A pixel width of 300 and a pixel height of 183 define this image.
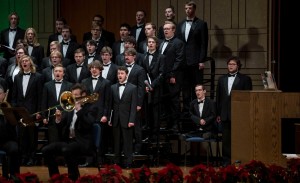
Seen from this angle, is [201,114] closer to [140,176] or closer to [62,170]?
[62,170]

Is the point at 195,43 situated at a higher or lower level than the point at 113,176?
higher

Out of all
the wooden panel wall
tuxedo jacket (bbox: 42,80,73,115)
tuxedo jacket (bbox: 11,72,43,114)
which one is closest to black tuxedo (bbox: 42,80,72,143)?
tuxedo jacket (bbox: 42,80,73,115)

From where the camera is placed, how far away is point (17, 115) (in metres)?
8.18

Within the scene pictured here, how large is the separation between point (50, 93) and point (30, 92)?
18.3 inches

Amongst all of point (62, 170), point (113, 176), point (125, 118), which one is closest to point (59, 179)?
point (113, 176)

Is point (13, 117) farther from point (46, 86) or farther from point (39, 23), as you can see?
point (39, 23)

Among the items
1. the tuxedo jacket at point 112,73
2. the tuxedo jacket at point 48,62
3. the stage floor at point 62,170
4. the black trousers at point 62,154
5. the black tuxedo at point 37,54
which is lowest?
the stage floor at point 62,170

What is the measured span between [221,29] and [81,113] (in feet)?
15.2

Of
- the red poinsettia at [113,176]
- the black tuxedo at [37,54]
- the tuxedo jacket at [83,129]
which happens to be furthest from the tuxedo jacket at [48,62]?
the red poinsettia at [113,176]

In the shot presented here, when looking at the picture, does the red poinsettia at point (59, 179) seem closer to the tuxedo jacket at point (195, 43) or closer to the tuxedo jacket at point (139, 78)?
the tuxedo jacket at point (139, 78)

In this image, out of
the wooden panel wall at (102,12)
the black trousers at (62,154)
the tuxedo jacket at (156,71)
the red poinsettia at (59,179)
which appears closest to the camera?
the red poinsettia at (59,179)

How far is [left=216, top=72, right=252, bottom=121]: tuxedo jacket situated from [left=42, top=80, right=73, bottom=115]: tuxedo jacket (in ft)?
7.01

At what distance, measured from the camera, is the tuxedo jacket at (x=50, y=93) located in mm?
10490

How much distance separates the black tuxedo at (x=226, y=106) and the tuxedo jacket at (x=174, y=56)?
2.47ft
